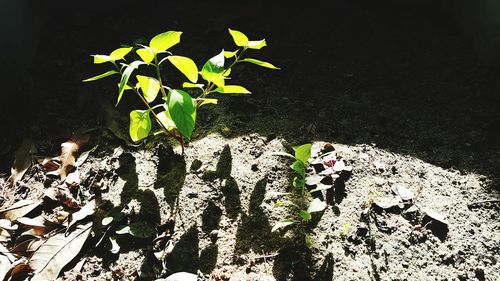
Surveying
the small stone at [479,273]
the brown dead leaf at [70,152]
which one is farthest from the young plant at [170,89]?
the small stone at [479,273]

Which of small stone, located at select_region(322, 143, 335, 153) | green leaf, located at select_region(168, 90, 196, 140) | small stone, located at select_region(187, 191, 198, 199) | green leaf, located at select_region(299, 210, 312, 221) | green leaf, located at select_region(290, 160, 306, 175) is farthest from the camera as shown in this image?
small stone, located at select_region(322, 143, 335, 153)

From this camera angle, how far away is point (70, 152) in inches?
75.1

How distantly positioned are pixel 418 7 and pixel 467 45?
1.33ft

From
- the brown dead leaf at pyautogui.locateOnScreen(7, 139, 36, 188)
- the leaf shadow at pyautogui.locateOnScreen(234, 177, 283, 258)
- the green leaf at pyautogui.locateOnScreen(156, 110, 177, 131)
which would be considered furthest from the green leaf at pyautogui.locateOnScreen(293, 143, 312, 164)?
the brown dead leaf at pyautogui.locateOnScreen(7, 139, 36, 188)

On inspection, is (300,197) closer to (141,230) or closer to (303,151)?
(303,151)

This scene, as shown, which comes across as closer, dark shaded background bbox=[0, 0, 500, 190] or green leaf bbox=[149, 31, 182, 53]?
green leaf bbox=[149, 31, 182, 53]

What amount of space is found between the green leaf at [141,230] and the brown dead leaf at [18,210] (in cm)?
46

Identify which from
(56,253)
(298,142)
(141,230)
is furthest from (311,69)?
(56,253)

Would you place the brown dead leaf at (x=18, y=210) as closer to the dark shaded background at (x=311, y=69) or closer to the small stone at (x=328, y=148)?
the dark shaded background at (x=311, y=69)

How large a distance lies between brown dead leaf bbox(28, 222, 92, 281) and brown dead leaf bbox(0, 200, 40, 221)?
22 cm

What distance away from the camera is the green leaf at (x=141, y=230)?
5.16 feet

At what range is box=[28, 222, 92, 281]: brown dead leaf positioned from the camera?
4.93 feet

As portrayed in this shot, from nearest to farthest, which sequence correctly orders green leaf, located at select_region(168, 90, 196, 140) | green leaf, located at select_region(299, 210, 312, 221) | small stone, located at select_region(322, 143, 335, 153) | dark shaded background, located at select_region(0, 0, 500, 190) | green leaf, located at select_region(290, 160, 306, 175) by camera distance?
green leaf, located at select_region(168, 90, 196, 140)
green leaf, located at select_region(299, 210, 312, 221)
green leaf, located at select_region(290, 160, 306, 175)
small stone, located at select_region(322, 143, 335, 153)
dark shaded background, located at select_region(0, 0, 500, 190)

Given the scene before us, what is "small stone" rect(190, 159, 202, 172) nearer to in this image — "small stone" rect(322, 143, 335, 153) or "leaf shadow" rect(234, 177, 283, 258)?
"leaf shadow" rect(234, 177, 283, 258)
